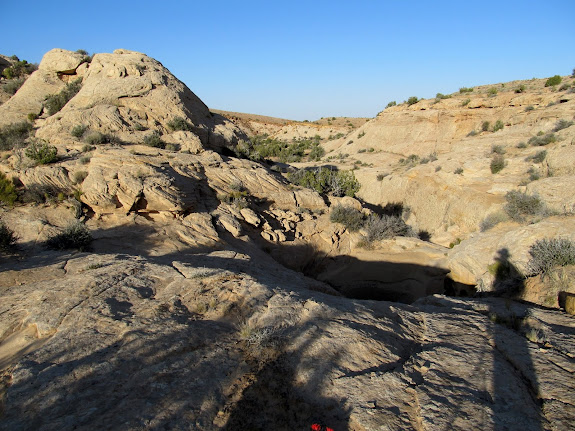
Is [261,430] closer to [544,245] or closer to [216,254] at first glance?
[216,254]

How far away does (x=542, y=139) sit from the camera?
48.2 feet

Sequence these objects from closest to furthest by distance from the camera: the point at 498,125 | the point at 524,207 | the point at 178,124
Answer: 1. the point at 524,207
2. the point at 178,124
3. the point at 498,125

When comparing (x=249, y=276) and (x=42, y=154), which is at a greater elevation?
(x=42, y=154)

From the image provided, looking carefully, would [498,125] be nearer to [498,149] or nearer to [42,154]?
[498,149]

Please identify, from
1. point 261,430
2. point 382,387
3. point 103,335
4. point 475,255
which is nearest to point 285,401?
point 261,430

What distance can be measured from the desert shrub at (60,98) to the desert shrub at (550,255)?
1885cm

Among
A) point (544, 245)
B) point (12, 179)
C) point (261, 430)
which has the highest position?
point (12, 179)

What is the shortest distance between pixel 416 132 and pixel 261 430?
2591cm

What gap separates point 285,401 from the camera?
286 centimetres

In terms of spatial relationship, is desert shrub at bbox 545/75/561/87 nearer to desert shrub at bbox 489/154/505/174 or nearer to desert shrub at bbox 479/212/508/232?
desert shrub at bbox 489/154/505/174

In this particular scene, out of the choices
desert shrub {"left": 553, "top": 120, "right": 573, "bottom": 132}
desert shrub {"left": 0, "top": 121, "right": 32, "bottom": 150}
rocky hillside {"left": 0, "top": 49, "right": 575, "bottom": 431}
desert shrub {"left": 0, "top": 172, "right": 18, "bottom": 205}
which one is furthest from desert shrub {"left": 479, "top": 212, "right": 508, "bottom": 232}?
desert shrub {"left": 0, "top": 121, "right": 32, "bottom": 150}

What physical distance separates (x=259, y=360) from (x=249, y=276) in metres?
2.13

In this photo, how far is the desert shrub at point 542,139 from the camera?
14.3m

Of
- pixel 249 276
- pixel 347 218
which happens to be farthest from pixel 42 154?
pixel 347 218
